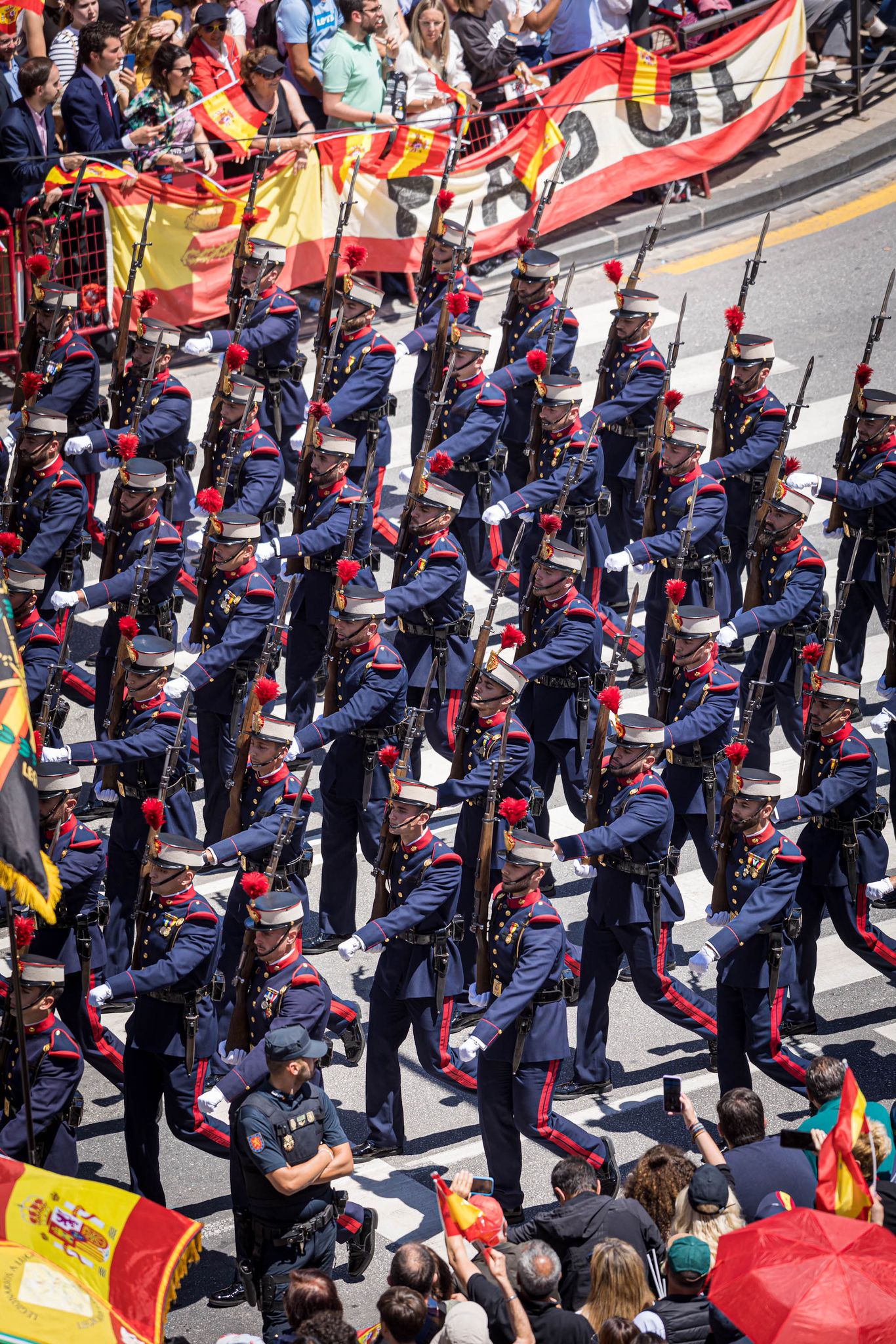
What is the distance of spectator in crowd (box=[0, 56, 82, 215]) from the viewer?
51.5 ft

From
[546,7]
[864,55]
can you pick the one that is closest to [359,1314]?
[546,7]

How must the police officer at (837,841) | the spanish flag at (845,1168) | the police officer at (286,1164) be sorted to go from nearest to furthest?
the spanish flag at (845,1168)
the police officer at (286,1164)
the police officer at (837,841)

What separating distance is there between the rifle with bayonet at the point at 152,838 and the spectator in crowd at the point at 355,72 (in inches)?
274

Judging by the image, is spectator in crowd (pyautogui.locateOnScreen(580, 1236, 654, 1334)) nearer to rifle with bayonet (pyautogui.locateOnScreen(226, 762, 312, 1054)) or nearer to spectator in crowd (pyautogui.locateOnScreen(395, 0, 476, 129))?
rifle with bayonet (pyautogui.locateOnScreen(226, 762, 312, 1054))

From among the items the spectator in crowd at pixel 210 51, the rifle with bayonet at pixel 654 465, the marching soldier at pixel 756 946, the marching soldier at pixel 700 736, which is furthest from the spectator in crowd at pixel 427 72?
the marching soldier at pixel 756 946

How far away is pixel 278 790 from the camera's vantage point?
10883mm

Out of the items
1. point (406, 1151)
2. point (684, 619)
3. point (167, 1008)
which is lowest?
point (406, 1151)

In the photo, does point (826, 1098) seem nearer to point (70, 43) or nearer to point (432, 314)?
point (432, 314)

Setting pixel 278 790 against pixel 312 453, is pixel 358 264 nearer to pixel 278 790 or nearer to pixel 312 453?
pixel 312 453

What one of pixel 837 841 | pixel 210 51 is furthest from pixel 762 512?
pixel 210 51

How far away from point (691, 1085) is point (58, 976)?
10.7 ft

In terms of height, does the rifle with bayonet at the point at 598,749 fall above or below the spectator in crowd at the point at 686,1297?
below

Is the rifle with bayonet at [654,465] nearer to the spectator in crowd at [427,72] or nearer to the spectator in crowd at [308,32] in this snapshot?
the spectator in crowd at [427,72]

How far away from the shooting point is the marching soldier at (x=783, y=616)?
12102mm
